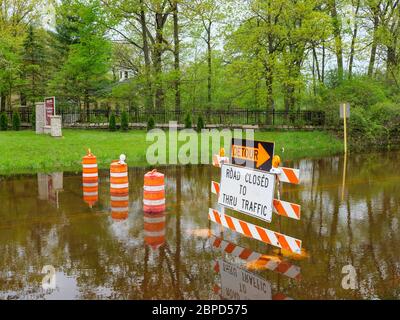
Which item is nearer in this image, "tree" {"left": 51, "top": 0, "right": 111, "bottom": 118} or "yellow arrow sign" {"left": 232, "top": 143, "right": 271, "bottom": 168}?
"yellow arrow sign" {"left": 232, "top": 143, "right": 271, "bottom": 168}

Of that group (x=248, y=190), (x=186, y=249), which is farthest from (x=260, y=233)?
(x=186, y=249)

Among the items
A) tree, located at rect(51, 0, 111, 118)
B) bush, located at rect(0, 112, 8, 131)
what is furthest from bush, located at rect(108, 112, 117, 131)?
bush, located at rect(0, 112, 8, 131)

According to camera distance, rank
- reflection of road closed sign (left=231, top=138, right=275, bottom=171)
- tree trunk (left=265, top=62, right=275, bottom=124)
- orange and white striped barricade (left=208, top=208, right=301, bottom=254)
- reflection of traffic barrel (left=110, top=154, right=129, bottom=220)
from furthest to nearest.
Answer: tree trunk (left=265, top=62, right=275, bottom=124)
reflection of traffic barrel (left=110, top=154, right=129, bottom=220)
reflection of road closed sign (left=231, top=138, right=275, bottom=171)
orange and white striped barricade (left=208, top=208, right=301, bottom=254)

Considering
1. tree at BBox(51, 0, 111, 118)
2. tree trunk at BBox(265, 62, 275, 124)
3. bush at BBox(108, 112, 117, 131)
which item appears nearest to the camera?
bush at BBox(108, 112, 117, 131)

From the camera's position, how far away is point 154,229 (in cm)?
866

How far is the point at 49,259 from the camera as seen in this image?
701cm

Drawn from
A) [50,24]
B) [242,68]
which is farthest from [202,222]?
[50,24]

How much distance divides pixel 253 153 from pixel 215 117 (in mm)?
25571

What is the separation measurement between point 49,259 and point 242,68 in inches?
976

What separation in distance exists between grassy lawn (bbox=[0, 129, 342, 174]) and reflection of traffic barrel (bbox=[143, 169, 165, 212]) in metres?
7.66

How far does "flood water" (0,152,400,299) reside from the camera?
5.85 meters

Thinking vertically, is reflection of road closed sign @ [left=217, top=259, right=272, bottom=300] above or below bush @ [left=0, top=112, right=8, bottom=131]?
below

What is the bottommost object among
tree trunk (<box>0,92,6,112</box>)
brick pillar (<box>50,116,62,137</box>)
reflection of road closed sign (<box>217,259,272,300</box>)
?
reflection of road closed sign (<box>217,259,272,300</box>)

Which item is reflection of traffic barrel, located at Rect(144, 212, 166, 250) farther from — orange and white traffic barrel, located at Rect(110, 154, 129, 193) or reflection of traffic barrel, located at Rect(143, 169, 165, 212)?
orange and white traffic barrel, located at Rect(110, 154, 129, 193)
